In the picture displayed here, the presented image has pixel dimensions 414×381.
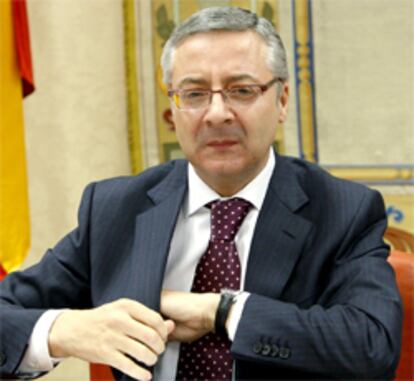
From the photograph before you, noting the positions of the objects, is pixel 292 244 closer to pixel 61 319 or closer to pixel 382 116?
pixel 61 319

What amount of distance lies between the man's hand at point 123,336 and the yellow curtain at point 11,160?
1.64 metres

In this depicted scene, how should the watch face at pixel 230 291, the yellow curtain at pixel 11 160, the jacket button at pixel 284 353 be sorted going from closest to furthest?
the jacket button at pixel 284 353 < the watch face at pixel 230 291 < the yellow curtain at pixel 11 160

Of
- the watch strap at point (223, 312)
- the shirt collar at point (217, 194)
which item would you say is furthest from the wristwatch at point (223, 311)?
the shirt collar at point (217, 194)

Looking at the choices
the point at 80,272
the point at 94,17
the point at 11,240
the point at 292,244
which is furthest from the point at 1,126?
the point at 292,244

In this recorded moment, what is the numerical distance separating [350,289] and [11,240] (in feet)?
6.38

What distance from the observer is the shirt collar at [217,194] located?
6.01 ft

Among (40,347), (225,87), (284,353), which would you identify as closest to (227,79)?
(225,87)

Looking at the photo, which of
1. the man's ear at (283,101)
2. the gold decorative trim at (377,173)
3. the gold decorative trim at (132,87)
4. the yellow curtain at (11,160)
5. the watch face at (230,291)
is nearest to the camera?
the watch face at (230,291)

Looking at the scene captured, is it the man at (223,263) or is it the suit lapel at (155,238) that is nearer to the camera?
the man at (223,263)

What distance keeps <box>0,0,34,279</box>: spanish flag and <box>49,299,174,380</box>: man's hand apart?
1.60 m

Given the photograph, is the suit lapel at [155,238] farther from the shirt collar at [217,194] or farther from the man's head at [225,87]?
the man's head at [225,87]

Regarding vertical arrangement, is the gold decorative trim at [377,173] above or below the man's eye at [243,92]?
below

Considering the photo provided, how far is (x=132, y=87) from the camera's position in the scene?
3.56 metres

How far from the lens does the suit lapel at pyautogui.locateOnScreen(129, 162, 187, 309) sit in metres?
1.75
